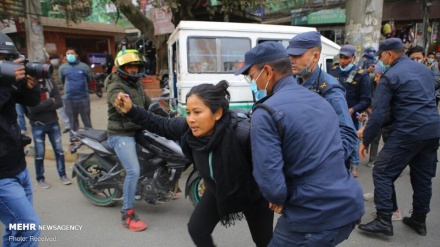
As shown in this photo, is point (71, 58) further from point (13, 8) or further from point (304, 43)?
point (304, 43)

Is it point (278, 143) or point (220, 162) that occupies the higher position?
point (278, 143)

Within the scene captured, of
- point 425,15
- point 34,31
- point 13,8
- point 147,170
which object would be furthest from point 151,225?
point 425,15

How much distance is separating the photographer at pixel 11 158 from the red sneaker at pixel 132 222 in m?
1.08

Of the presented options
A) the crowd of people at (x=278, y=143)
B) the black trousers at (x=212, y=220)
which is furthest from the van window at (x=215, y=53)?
the black trousers at (x=212, y=220)

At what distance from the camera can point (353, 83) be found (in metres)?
4.27

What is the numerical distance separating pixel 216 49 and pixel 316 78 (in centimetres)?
A: 347

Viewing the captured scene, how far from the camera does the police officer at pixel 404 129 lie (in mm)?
2672

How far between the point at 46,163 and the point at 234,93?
136 inches

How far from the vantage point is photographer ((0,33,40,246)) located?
194 centimetres

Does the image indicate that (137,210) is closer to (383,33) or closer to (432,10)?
(383,33)

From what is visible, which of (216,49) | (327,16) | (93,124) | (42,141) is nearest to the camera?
(42,141)

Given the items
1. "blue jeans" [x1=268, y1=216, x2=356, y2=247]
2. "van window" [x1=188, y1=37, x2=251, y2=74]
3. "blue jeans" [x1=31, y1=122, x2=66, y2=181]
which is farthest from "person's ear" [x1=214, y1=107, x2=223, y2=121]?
"van window" [x1=188, y1=37, x2=251, y2=74]

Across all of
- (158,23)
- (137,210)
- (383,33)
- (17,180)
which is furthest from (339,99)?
(383,33)

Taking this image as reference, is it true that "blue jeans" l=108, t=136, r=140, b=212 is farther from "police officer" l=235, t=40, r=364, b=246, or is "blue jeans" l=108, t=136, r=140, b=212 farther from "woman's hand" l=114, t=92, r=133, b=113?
"police officer" l=235, t=40, r=364, b=246
